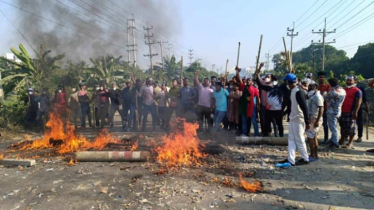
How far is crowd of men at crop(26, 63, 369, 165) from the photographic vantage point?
630cm

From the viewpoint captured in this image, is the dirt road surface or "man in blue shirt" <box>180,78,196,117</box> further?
"man in blue shirt" <box>180,78,196,117</box>

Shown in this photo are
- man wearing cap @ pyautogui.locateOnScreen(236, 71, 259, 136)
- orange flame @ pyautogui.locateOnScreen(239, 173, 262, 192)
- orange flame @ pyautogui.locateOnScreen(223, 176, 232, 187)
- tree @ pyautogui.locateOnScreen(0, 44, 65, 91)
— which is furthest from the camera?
tree @ pyautogui.locateOnScreen(0, 44, 65, 91)

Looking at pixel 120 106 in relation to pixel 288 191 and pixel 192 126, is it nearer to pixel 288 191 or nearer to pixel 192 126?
pixel 192 126

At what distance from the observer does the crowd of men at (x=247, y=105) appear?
20.7ft

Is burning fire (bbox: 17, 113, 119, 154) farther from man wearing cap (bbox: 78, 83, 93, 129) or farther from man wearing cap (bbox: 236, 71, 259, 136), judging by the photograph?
man wearing cap (bbox: 236, 71, 259, 136)

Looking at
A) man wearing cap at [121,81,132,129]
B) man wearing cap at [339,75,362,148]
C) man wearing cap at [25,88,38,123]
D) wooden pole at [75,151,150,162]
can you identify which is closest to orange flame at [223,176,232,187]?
wooden pole at [75,151,150,162]

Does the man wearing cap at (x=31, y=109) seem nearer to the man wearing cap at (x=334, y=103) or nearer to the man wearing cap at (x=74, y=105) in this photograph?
the man wearing cap at (x=74, y=105)

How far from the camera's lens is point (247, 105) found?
853cm

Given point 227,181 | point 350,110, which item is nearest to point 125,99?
point 227,181

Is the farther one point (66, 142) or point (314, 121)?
point (66, 142)

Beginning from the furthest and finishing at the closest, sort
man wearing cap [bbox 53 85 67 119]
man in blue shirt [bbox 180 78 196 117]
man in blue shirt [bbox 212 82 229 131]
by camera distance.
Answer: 1. man wearing cap [bbox 53 85 67 119]
2. man in blue shirt [bbox 180 78 196 117]
3. man in blue shirt [bbox 212 82 229 131]

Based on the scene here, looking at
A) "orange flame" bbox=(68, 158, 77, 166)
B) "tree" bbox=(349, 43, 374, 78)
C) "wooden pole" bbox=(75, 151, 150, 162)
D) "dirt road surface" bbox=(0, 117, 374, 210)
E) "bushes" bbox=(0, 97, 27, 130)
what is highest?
A: "tree" bbox=(349, 43, 374, 78)

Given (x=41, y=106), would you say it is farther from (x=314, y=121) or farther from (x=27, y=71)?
(x=314, y=121)

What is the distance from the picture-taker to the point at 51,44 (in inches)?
462
